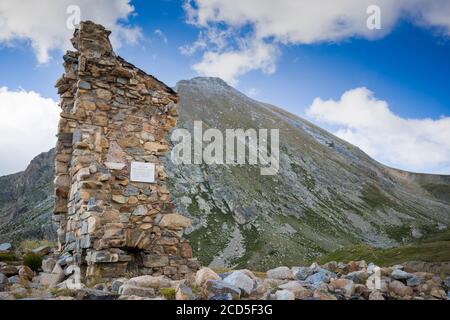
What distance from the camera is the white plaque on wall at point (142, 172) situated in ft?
35.6

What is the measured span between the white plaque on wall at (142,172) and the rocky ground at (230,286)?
110 inches

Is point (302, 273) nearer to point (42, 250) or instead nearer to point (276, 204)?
point (42, 250)

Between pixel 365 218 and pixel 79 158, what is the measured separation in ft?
332

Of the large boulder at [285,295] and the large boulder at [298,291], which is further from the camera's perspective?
the large boulder at [298,291]

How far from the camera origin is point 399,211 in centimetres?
11612

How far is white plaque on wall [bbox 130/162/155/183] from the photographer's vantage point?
10.8 metres

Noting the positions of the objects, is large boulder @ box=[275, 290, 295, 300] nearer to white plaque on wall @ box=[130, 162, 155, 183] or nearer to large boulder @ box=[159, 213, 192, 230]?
large boulder @ box=[159, 213, 192, 230]

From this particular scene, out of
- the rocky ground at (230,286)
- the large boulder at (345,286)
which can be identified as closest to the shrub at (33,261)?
the rocky ground at (230,286)

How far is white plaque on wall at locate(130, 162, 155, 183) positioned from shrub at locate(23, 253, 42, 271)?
11.3 ft

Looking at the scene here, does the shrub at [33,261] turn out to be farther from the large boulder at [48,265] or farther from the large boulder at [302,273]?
the large boulder at [302,273]

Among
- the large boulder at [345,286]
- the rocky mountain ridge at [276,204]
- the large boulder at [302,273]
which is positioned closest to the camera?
the large boulder at [345,286]
